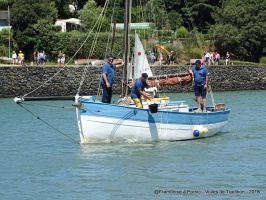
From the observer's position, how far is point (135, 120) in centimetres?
2520

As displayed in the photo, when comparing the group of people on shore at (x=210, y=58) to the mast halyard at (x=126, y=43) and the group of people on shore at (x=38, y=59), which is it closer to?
the group of people on shore at (x=38, y=59)

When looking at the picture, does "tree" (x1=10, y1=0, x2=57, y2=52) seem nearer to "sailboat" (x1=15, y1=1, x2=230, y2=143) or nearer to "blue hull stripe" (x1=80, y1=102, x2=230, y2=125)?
"sailboat" (x1=15, y1=1, x2=230, y2=143)

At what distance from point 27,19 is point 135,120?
4109 centimetres

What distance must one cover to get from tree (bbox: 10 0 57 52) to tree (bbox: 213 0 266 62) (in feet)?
45.3

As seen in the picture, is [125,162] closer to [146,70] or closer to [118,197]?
[118,197]

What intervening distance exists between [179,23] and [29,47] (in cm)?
1459

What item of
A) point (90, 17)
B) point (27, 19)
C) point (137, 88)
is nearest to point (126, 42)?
point (137, 88)

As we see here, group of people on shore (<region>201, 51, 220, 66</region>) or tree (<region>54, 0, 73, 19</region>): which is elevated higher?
tree (<region>54, 0, 73, 19</region>)

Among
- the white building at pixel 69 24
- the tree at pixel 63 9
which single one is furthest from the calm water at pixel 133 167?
the tree at pixel 63 9

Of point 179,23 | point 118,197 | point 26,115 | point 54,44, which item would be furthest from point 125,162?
point 179,23

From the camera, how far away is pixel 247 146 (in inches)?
1033

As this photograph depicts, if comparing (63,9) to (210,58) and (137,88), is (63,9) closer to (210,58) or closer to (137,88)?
(210,58)

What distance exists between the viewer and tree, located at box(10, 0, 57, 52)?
211 ft

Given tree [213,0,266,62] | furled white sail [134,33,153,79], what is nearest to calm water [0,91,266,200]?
furled white sail [134,33,153,79]
